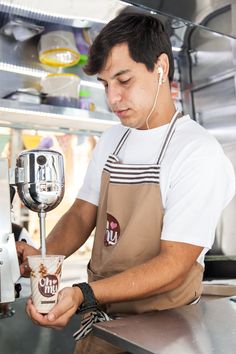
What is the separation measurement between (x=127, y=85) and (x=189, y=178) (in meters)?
0.35

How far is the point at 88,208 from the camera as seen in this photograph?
5.11ft

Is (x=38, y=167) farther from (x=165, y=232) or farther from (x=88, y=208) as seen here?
(x=88, y=208)

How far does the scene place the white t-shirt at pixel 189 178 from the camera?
120 cm

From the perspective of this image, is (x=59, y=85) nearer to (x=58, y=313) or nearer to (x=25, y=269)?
(x=25, y=269)

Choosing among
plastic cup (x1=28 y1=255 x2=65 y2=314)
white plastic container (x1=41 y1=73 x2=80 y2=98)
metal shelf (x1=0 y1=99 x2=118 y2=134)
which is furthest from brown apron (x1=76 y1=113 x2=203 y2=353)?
white plastic container (x1=41 y1=73 x2=80 y2=98)

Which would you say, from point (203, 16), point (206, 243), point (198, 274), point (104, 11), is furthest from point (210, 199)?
point (104, 11)

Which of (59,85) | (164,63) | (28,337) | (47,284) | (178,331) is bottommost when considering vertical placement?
(28,337)

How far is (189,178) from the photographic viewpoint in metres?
1.24

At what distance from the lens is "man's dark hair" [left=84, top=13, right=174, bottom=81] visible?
1.37 meters

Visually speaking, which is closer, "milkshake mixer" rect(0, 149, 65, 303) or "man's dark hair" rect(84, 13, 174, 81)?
"milkshake mixer" rect(0, 149, 65, 303)

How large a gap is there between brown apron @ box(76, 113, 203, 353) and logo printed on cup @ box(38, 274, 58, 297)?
1.13 ft

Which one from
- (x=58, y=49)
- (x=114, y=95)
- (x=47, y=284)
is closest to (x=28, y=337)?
(x=47, y=284)

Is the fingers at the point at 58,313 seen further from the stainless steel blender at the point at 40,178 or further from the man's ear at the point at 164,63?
the man's ear at the point at 164,63

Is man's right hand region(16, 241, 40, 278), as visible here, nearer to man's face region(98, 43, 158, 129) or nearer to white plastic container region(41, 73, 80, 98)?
man's face region(98, 43, 158, 129)
